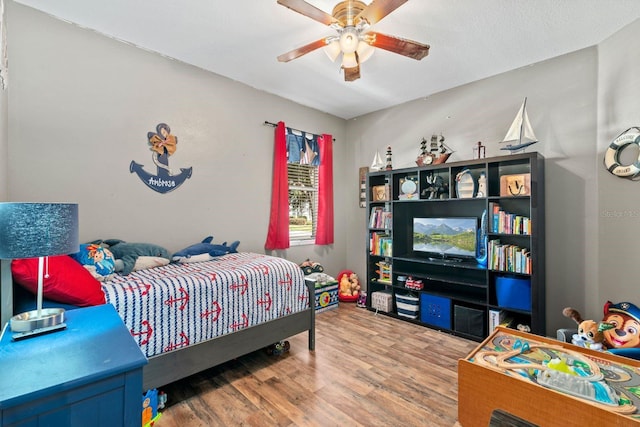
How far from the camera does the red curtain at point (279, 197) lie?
12.0 feet

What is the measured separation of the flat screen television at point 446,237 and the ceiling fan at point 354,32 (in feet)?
5.95

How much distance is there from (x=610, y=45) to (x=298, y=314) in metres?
3.47

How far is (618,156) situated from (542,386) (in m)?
2.16

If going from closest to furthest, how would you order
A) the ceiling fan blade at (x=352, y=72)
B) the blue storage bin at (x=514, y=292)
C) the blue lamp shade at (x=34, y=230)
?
the blue lamp shade at (x=34, y=230) → the ceiling fan blade at (x=352, y=72) → the blue storage bin at (x=514, y=292)

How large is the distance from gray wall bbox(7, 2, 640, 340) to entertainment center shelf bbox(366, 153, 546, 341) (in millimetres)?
342

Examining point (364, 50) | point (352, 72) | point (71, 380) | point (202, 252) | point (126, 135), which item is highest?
point (364, 50)

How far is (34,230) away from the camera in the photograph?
1130 millimetres

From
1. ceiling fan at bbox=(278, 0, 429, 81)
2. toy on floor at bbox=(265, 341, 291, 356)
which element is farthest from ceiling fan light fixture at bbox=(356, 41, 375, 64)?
toy on floor at bbox=(265, 341, 291, 356)

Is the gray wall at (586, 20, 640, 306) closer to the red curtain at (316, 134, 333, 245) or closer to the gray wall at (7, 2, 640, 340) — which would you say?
the gray wall at (7, 2, 640, 340)

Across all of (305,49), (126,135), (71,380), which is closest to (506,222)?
(305,49)

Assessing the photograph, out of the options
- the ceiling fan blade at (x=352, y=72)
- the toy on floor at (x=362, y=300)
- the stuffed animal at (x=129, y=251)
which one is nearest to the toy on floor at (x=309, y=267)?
the toy on floor at (x=362, y=300)

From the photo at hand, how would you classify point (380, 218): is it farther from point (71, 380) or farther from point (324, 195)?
point (71, 380)

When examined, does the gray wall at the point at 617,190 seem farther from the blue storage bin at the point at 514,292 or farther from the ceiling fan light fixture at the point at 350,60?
the ceiling fan light fixture at the point at 350,60

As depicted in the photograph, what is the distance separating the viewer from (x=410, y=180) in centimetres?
346
